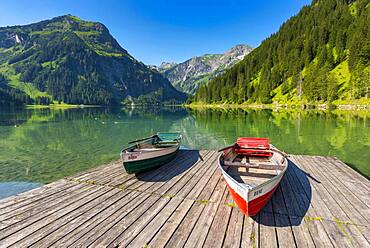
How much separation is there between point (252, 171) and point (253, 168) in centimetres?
40

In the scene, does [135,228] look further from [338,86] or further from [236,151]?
[338,86]

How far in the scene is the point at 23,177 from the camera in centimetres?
1401

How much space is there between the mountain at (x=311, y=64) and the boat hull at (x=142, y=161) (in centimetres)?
8522

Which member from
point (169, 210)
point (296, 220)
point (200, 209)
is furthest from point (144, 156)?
point (296, 220)

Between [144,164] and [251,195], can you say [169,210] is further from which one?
[144,164]

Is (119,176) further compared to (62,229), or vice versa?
(119,176)

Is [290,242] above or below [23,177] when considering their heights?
above

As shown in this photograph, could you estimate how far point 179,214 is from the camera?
614 centimetres

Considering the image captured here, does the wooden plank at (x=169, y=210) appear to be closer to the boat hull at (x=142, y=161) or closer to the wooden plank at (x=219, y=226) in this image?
the wooden plank at (x=219, y=226)

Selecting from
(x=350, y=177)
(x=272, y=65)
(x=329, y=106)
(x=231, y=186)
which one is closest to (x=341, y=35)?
(x=272, y=65)

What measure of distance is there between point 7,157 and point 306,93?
10790 centimetres

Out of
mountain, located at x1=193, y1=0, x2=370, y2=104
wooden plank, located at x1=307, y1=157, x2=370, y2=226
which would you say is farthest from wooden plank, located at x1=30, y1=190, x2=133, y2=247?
mountain, located at x1=193, y1=0, x2=370, y2=104

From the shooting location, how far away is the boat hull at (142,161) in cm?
909

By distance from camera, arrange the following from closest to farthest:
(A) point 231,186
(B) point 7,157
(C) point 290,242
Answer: (C) point 290,242
(A) point 231,186
(B) point 7,157
